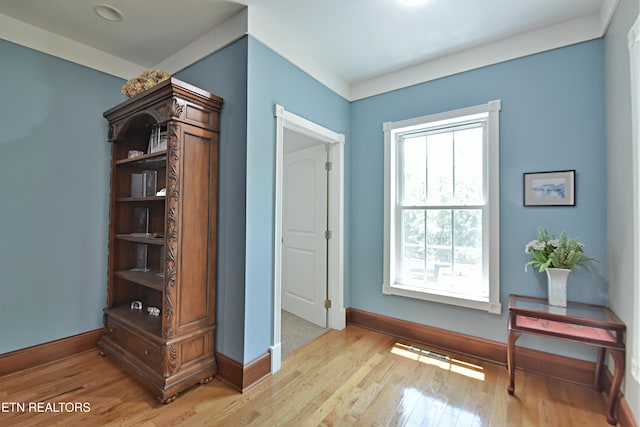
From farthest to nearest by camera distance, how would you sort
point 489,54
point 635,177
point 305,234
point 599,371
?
point 305,234, point 489,54, point 599,371, point 635,177

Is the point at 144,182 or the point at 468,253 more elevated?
the point at 144,182

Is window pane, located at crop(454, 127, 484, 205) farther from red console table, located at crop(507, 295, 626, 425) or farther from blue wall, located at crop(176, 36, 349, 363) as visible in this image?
blue wall, located at crop(176, 36, 349, 363)

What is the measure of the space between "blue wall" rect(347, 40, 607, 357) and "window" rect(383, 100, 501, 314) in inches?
3.7

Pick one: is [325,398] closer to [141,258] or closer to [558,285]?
[558,285]

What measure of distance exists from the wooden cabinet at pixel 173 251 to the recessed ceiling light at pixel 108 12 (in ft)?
2.05

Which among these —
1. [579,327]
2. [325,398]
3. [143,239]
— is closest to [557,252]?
[579,327]

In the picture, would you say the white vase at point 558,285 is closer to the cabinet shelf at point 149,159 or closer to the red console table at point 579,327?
the red console table at point 579,327

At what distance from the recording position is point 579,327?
6.28 feet

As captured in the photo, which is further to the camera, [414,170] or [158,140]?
[414,170]

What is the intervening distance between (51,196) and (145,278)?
1.07 metres

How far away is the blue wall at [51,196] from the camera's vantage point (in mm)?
2199

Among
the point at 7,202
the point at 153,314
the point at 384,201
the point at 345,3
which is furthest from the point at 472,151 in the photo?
the point at 7,202

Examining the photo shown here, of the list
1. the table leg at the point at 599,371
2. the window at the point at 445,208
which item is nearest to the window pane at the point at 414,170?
the window at the point at 445,208

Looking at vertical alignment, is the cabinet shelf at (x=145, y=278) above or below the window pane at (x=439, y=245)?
below
